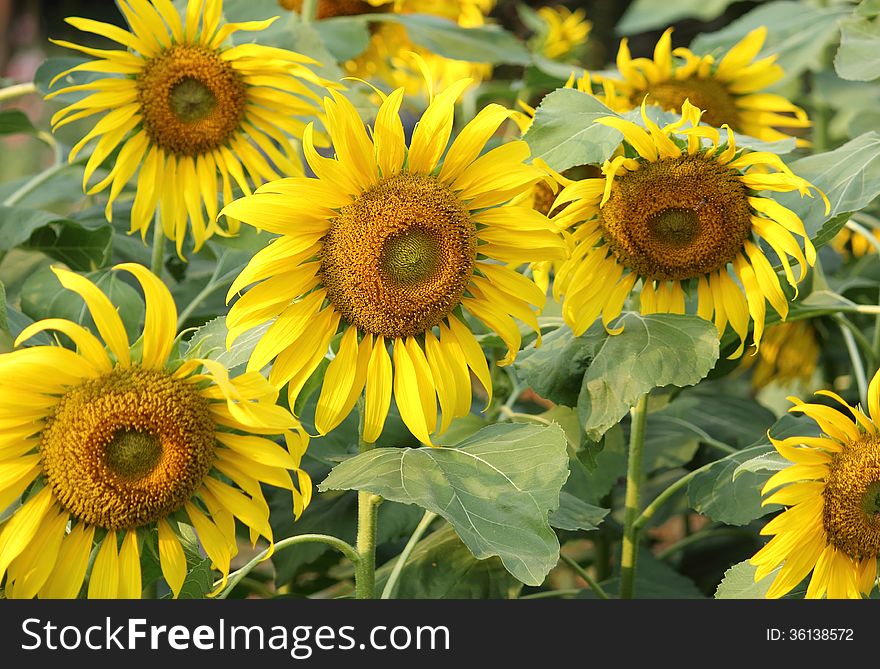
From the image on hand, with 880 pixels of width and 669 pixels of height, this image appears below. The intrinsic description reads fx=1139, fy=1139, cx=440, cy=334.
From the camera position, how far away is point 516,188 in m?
0.97

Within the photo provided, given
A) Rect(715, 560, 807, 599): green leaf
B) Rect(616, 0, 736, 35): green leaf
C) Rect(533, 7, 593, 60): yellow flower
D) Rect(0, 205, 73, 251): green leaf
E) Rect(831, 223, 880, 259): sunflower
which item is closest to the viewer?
Rect(715, 560, 807, 599): green leaf

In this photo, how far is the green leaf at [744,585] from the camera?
101cm

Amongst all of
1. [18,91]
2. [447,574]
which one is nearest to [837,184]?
[447,574]

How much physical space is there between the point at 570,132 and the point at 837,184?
27cm

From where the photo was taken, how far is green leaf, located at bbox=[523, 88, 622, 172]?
1.01 meters

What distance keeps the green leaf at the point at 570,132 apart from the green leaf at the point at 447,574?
41 cm

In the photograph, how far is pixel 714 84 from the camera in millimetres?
1458

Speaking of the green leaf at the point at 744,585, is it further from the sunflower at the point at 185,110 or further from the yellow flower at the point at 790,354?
the yellow flower at the point at 790,354

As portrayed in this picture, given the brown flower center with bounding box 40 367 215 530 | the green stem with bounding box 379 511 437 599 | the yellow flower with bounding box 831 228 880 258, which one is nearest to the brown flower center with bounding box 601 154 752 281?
the green stem with bounding box 379 511 437 599

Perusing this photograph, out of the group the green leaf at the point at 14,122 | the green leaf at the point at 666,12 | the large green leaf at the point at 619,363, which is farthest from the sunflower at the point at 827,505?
the green leaf at the point at 666,12

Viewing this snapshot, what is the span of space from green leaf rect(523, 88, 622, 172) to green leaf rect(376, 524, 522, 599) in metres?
0.41

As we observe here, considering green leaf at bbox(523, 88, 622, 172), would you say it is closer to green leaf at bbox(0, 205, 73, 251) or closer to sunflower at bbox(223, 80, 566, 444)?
sunflower at bbox(223, 80, 566, 444)

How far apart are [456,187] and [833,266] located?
40.5 inches

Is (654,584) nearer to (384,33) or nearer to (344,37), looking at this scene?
(344,37)
